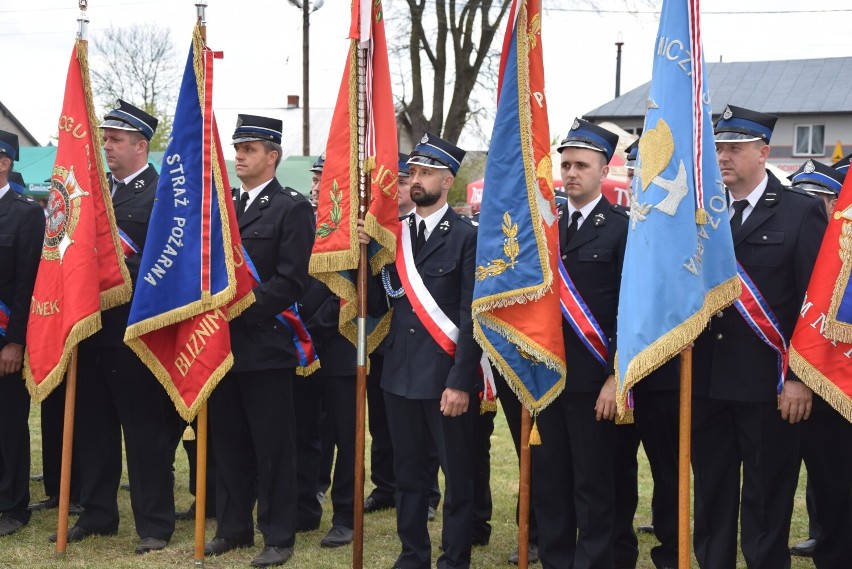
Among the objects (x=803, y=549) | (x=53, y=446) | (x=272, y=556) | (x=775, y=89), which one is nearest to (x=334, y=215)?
(x=272, y=556)

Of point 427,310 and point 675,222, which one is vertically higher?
point 675,222

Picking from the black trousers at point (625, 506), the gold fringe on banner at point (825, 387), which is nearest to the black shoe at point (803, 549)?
the black trousers at point (625, 506)

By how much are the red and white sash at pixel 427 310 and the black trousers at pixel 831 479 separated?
62.5 inches

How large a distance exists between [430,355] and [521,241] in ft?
2.51

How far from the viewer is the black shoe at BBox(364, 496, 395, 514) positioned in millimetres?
6906

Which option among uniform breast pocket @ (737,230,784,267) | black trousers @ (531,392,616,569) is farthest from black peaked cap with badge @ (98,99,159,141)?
uniform breast pocket @ (737,230,784,267)

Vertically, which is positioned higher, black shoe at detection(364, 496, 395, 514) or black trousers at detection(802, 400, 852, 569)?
black trousers at detection(802, 400, 852, 569)

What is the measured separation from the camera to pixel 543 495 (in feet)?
16.8

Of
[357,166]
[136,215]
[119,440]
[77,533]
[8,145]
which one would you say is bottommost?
[77,533]

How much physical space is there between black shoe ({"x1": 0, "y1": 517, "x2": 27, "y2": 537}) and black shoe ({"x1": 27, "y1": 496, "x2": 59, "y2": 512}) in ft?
1.52

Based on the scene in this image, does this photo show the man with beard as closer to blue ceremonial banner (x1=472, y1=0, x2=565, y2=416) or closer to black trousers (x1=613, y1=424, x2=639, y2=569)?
blue ceremonial banner (x1=472, y1=0, x2=565, y2=416)

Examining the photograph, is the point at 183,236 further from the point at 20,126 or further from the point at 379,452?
the point at 20,126

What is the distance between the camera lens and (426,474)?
5285 mm

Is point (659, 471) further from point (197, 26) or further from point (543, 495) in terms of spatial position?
point (197, 26)
